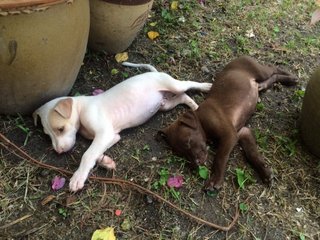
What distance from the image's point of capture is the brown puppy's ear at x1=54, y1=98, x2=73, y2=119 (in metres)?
3.15

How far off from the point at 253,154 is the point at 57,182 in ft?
4.49

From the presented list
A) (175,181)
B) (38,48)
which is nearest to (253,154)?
(175,181)

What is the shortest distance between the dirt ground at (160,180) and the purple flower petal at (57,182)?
3 centimetres

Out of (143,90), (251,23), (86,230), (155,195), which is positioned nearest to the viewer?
(86,230)

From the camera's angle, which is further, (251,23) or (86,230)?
(251,23)

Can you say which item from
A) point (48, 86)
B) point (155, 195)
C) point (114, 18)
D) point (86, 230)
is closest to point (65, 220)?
point (86, 230)

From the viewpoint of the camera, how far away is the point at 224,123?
11.1 ft

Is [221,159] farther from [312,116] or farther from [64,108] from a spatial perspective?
[64,108]

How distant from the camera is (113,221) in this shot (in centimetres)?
292

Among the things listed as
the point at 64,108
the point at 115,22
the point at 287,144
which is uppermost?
the point at 115,22

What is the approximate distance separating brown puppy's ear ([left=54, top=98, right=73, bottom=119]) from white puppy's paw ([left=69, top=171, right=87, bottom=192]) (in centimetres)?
39

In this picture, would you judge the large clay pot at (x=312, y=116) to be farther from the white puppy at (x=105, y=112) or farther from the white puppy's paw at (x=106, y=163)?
the white puppy's paw at (x=106, y=163)

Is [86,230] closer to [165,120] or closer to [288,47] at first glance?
[165,120]

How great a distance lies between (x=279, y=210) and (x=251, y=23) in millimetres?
2383
